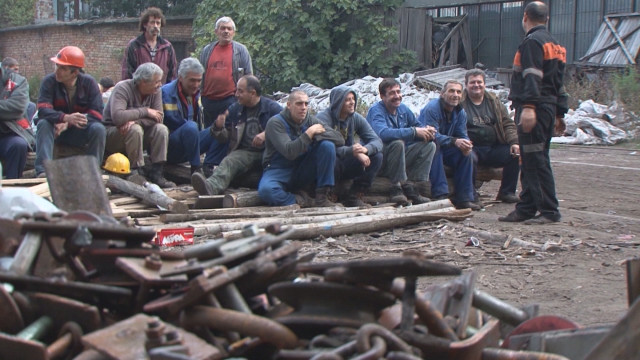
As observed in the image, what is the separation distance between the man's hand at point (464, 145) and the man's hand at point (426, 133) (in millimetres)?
307

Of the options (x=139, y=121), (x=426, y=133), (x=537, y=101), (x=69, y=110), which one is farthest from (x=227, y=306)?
(x=69, y=110)

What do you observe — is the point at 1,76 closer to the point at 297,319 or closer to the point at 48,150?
the point at 48,150

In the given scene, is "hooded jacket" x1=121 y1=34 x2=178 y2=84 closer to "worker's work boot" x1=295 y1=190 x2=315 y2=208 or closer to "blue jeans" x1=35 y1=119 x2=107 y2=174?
"blue jeans" x1=35 y1=119 x2=107 y2=174

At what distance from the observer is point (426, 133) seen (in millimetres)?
9047

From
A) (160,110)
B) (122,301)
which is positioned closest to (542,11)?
(160,110)

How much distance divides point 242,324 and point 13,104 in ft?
23.2

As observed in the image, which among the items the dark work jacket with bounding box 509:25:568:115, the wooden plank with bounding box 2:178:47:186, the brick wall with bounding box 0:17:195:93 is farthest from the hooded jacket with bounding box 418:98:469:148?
the brick wall with bounding box 0:17:195:93

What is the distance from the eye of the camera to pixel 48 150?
893 cm

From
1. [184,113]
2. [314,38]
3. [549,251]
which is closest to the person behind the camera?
[549,251]

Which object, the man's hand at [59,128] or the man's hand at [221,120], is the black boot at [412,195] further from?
the man's hand at [59,128]

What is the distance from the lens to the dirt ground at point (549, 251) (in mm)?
5477

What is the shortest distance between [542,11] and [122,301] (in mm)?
6007

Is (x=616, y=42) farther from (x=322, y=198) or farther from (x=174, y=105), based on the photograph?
(x=174, y=105)

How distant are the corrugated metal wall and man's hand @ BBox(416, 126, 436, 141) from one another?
1272 cm
